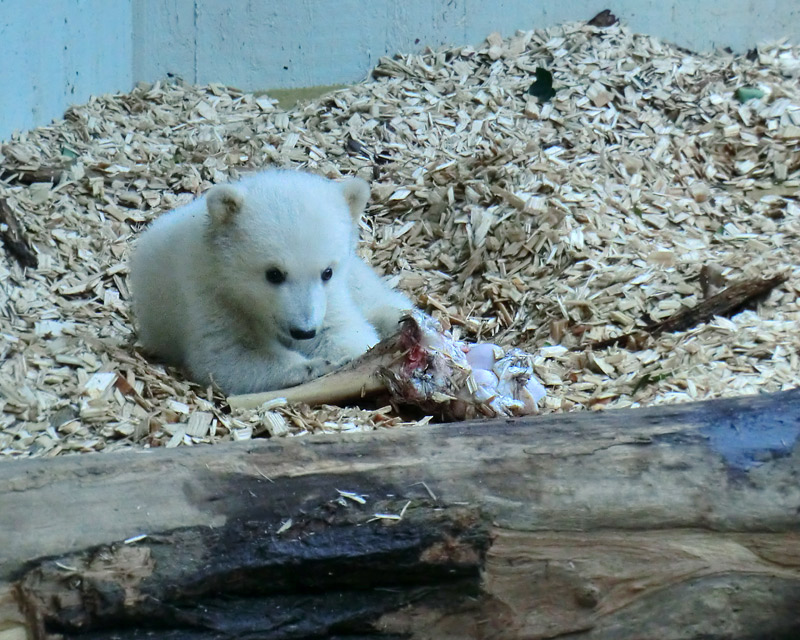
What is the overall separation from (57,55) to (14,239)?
5.60 ft

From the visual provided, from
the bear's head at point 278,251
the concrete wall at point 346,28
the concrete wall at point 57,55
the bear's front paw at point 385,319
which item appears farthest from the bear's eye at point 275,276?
the concrete wall at point 346,28

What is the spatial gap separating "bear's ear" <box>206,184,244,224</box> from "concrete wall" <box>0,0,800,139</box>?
2.86 metres

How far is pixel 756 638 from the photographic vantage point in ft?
7.88

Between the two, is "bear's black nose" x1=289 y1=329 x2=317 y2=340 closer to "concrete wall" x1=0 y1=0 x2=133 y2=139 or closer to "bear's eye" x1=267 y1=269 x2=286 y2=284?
"bear's eye" x1=267 y1=269 x2=286 y2=284

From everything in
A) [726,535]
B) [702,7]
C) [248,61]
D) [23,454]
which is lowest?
[23,454]

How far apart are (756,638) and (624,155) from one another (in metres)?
4.08

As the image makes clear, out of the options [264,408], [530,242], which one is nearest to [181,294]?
[264,408]

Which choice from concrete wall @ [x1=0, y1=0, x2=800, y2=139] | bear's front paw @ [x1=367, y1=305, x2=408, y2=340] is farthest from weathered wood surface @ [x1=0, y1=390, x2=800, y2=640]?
concrete wall @ [x1=0, y1=0, x2=800, y2=139]

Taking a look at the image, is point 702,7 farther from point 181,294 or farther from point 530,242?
point 181,294

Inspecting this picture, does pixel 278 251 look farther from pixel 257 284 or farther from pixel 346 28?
pixel 346 28

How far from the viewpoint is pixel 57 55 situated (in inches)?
237

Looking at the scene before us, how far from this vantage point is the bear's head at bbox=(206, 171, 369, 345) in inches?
150

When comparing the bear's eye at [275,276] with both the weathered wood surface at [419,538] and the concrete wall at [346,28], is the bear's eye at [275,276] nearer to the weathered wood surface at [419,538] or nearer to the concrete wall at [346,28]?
the weathered wood surface at [419,538]

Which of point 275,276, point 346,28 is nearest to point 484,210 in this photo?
point 275,276
